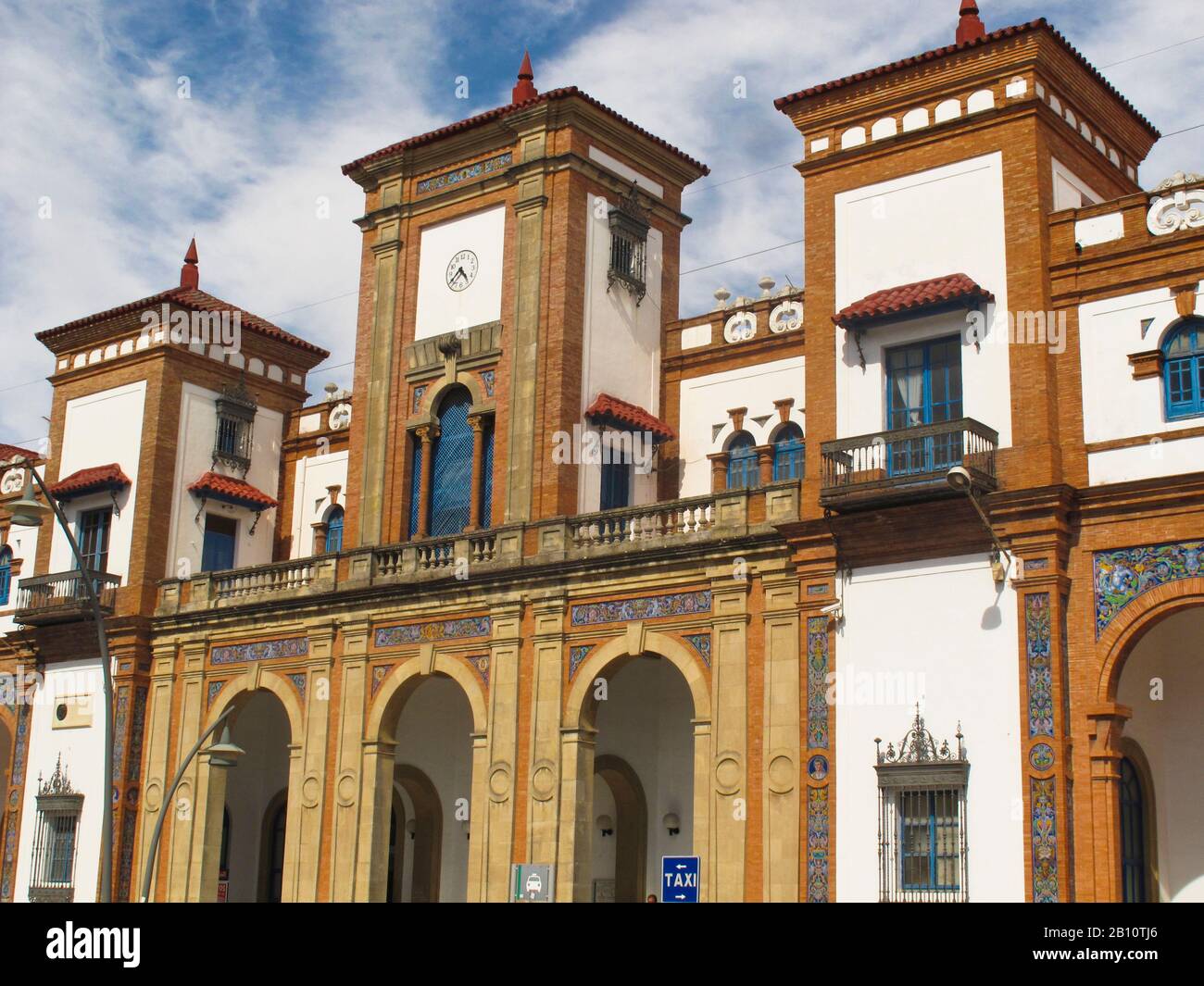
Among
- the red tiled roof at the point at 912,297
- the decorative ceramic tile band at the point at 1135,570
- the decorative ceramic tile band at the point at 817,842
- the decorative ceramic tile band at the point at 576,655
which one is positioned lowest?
the decorative ceramic tile band at the point at 817,842

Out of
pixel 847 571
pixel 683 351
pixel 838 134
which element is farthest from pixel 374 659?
pixel 838 134

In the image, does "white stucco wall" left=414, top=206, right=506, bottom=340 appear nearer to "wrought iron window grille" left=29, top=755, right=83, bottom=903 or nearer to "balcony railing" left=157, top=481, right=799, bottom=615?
"balcony railing" left=157, top=481, right=799, bottom=615

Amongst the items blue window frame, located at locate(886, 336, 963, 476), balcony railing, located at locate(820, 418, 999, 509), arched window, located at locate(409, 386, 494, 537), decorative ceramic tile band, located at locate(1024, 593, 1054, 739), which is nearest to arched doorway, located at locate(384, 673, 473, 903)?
arched window, located at locate(409, 386, 494, 537)

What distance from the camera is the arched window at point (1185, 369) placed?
20.1 metres

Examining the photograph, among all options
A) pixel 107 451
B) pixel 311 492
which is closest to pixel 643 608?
pixel 311 492

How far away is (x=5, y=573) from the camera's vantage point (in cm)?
3816

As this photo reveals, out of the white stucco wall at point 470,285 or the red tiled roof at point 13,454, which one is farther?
the red tiled roof at point 13,454

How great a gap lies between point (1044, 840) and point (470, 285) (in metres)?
15.7

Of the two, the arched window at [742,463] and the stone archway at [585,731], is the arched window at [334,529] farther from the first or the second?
the stone archway at [585,731]

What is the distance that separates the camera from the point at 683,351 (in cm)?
2953

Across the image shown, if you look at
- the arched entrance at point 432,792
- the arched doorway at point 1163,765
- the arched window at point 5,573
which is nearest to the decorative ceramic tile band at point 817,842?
the arched doorway at point 1163,765

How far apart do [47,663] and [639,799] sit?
14594mm

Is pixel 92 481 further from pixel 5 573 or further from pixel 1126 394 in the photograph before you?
pixel 1126 394

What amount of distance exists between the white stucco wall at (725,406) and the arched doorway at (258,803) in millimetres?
11049
